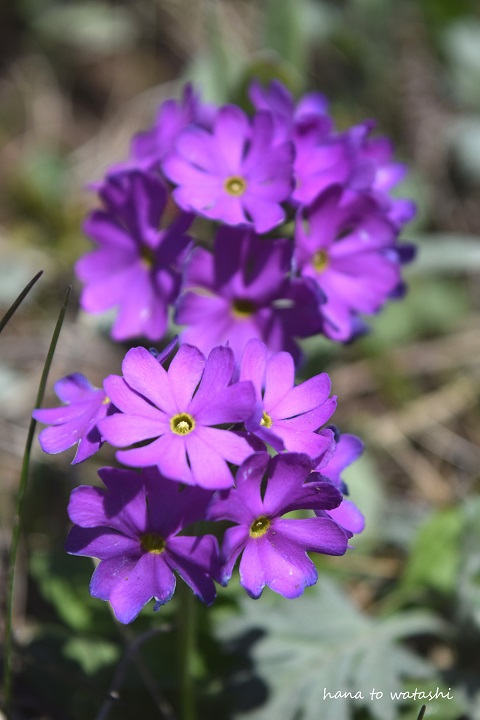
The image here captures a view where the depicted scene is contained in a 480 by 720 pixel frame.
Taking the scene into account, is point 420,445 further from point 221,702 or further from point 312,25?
point 312,25

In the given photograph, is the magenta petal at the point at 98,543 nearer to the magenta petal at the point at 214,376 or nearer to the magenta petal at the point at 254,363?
the magenta petal at the point at 214,376

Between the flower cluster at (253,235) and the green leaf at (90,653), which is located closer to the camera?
the flower cluster at (253,235)

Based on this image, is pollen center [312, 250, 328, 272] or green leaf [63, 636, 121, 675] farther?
green leaf [63, 636, 121, 675]

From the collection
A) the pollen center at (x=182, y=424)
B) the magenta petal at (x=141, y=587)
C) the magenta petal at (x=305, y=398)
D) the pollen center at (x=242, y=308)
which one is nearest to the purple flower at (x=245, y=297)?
the pollen center at (x=242, y=308)

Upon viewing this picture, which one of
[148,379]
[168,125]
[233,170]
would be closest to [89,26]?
[168,125]

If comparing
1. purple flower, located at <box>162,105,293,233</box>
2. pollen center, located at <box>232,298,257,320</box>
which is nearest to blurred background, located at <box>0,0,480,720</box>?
pollen center, located at <box>232,298,257,320</box>

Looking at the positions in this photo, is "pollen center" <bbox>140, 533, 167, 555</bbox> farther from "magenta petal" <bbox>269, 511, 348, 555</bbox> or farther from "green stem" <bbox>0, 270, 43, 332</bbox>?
"green stem" <bbox>0, 270, 43, 332</bbox>

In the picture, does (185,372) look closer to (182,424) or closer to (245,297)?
(182,424)
